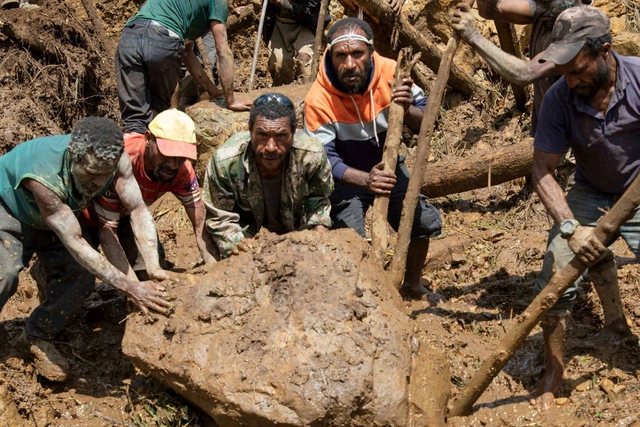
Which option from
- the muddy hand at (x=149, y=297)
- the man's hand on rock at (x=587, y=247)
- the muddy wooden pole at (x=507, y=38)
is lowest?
the muddy hand at (x=149, y=297)

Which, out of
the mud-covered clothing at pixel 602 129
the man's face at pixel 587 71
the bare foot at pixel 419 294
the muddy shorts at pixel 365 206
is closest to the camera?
the man's face at pixel 587 71

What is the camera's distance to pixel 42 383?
189 inches

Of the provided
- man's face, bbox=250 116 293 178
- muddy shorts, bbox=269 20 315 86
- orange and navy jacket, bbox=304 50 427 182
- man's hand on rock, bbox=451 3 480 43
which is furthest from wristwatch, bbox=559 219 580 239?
muddy shorts, bbox=269 20 315 86

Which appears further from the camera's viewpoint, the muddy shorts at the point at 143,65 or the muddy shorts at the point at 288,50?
the muddy shorts at the point at 288,50

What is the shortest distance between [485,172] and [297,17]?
294 cm

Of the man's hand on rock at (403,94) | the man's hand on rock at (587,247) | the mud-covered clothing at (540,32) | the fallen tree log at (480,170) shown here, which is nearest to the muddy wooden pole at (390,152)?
the man's hand on rock at (403,94)

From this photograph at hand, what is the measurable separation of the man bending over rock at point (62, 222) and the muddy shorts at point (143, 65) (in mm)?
2064

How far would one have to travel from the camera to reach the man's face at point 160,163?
183 inches

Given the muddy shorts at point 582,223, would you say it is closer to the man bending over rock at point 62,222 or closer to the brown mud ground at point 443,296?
the brown mud ground at point 443,296

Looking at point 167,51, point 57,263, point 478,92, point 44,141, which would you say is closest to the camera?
point 44,141

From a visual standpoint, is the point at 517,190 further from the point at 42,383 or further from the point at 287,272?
the point at 42,383

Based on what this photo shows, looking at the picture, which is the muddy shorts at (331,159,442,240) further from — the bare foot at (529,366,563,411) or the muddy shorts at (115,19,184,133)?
the muddy shorts at (115,19,184,133)

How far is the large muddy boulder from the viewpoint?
12.1 feet

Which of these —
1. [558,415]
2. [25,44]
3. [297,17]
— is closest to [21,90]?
[25,44]
